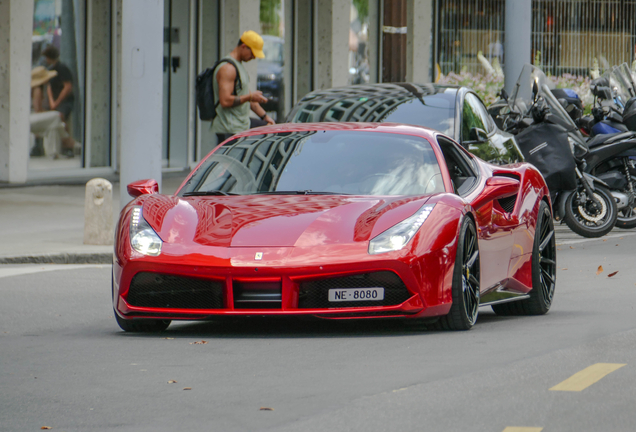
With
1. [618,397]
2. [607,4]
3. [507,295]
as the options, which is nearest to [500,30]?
[607,4]

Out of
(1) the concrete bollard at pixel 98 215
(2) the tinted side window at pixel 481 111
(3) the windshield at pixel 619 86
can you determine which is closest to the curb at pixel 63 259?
(1) the concrete bollard at pixel 98 215

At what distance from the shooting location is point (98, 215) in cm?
1242

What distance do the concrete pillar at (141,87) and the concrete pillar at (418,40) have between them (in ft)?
52.8

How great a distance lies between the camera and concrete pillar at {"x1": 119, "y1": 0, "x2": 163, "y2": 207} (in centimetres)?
1266

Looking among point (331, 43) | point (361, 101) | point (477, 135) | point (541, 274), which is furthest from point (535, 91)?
point (331, 43)

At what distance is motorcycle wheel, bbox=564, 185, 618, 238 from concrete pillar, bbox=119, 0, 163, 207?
14.9 feet

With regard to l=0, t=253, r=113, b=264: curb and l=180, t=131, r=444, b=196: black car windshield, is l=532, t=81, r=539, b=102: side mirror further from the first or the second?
l=180, t=131, r=444, b=196: black car windshield

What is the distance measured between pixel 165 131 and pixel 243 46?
869cm

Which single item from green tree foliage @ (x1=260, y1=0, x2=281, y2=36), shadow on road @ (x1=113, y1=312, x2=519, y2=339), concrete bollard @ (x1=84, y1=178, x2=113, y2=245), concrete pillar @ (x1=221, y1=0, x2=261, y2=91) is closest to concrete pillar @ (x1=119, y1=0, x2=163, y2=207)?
concrete bollard @ (x1=84, y1=178, x2=113, y2=245)

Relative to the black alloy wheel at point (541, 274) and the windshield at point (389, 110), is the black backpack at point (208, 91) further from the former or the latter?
the black alloy wheel at point (541, 274)

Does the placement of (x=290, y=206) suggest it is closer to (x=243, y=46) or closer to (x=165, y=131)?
(x=243, y=46)

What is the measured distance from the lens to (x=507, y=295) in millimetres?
7852

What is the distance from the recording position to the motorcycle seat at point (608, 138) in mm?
Answer: 14719

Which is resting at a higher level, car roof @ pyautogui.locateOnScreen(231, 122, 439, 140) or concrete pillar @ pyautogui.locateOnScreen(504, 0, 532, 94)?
concrete pillar @ pyautogui.locateOnScreen(504, 0, 532, 94)
